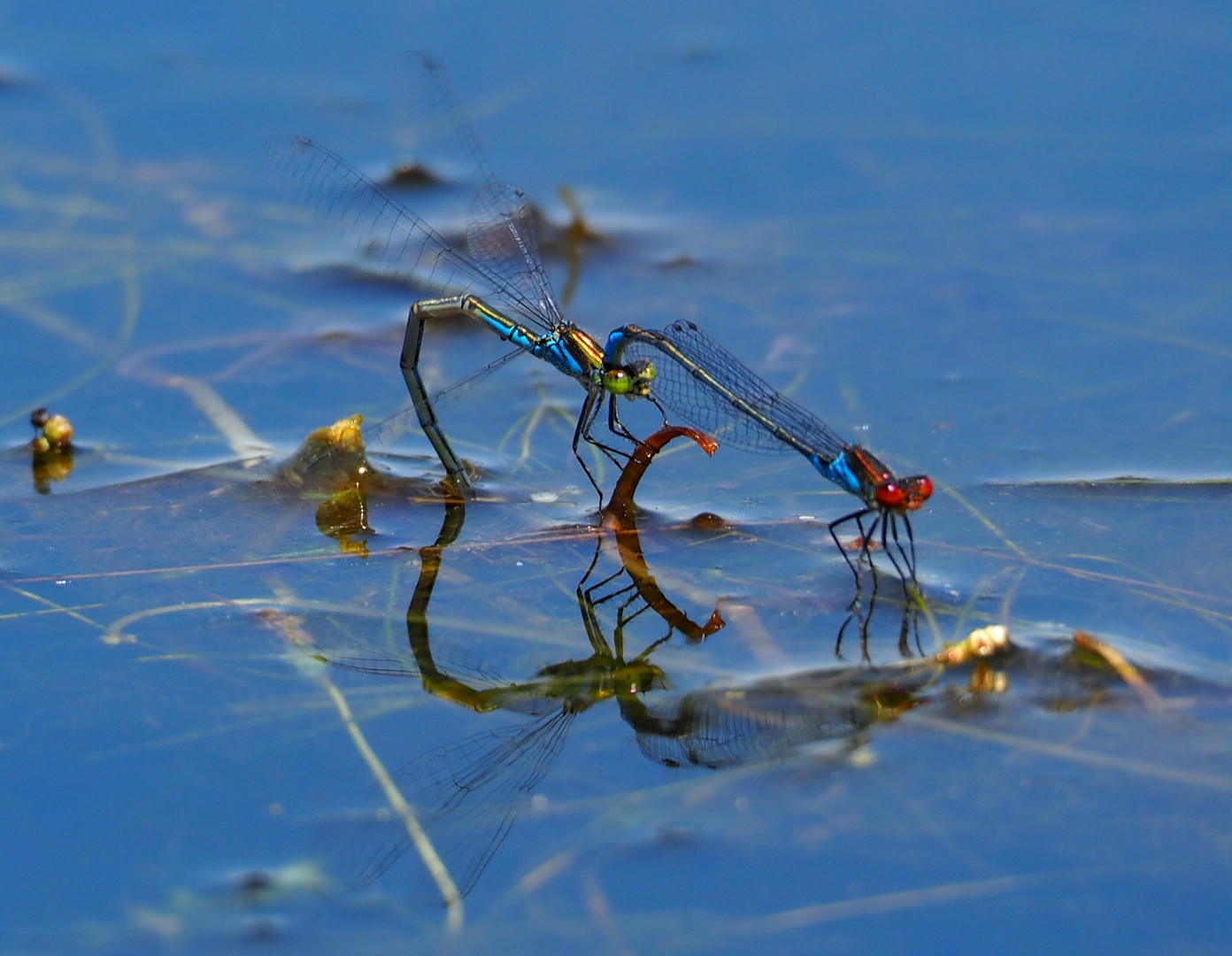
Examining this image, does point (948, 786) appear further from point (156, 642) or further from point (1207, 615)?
point (156, 642)

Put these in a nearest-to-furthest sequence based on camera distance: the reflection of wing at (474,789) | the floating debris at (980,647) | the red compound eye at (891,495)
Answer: the reflection of wing at (474,789) < the floating debris at (980,647) < the red compound eye at (891,495)

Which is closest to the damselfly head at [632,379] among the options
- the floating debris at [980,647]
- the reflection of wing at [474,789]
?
the reflection of wing at [474,789]

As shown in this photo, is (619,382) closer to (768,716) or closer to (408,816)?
(768,716)

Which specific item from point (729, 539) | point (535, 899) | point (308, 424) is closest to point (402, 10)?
point (308, 424)

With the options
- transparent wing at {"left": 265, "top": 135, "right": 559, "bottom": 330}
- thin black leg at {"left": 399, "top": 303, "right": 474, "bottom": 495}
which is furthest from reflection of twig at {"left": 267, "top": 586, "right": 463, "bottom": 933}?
transparent wing at {"left": 265, "top": 135, "right": 559, "bottom": 330}

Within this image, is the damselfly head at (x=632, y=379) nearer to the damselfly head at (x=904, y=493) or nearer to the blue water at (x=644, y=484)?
the blue water at (x=644, y=484)

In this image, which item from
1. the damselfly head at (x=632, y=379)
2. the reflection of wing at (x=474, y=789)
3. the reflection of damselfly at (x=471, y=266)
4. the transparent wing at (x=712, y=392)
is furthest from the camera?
the reflection of damselfly at (x=471, y=266)

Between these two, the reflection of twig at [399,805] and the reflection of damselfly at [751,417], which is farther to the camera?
the reflection of damselfly at [751,417]

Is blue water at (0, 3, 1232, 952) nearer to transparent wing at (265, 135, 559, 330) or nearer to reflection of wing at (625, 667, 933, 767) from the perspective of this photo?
reflection of wing at (625, 667, 933, 767)
